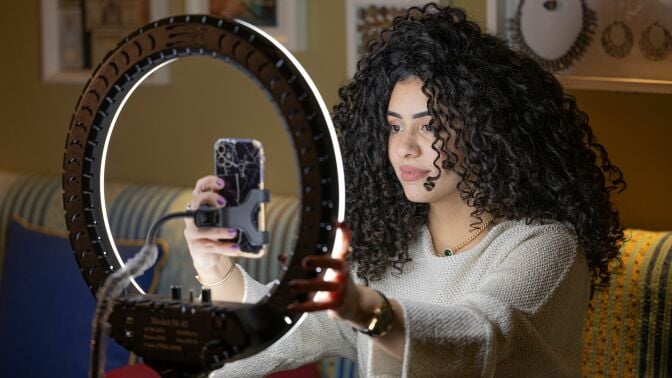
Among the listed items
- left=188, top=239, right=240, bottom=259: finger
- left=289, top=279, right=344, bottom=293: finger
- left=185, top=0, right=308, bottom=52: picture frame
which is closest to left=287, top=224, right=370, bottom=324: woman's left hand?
left=289, top=279, right=344, bottom=293: finger

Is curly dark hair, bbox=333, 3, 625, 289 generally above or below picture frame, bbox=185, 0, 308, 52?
below

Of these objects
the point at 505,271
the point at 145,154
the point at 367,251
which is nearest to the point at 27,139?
the point at 145,154

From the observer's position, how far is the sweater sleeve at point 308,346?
1.45 meters

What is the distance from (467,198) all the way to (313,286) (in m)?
0.50

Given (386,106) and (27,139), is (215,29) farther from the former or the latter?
(27,139)

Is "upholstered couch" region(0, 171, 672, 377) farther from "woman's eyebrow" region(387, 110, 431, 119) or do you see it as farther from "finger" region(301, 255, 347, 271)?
"finger" region(301, 255, 347, 271)

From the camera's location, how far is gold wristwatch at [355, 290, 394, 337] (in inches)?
39.4

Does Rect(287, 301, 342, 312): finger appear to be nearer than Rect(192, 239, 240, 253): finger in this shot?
Yes

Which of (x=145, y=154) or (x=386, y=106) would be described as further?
(x=145, y=154)

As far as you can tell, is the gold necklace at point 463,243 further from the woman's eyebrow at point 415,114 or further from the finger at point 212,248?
the finger at point 212,248

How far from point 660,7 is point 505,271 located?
0.64 meters

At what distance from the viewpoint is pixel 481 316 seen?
1.13 metres

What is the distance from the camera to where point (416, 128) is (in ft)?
4.35

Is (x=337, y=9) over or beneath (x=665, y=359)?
over
